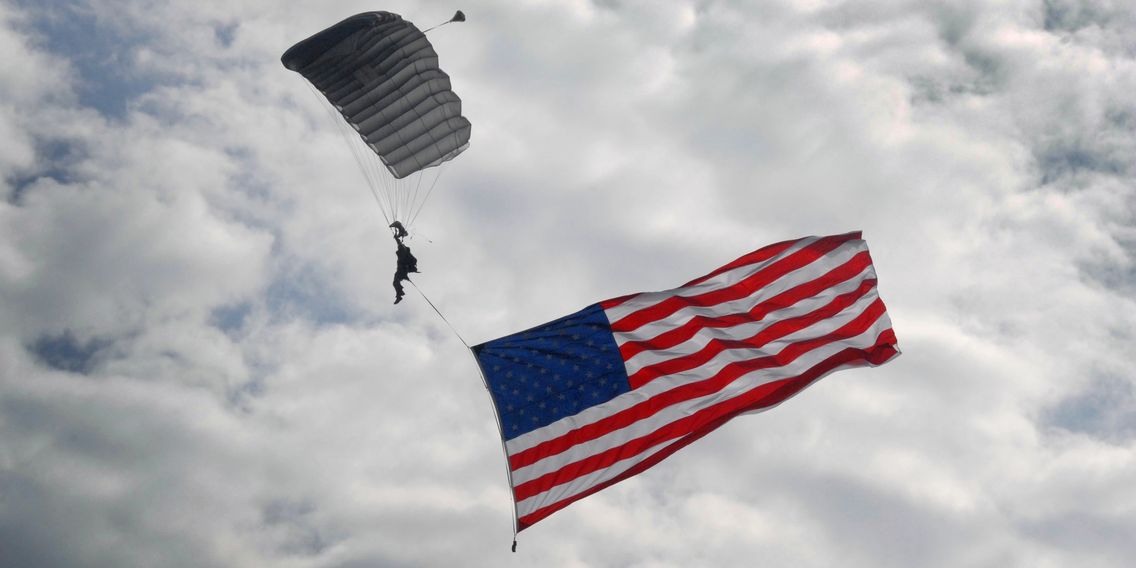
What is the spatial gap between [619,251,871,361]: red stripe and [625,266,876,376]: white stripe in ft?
0.18

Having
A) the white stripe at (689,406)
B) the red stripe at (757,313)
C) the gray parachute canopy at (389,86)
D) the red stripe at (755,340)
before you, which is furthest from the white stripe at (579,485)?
the gray parachute canopy at (389,86)

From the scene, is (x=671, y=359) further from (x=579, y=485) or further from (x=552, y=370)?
(x=579, y=485)

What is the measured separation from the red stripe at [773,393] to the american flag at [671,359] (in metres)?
0.02

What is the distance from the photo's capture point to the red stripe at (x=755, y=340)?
65.8 ft

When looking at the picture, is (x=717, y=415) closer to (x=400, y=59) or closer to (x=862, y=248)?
(x=862, y=248)

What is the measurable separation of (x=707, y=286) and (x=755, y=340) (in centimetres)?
122

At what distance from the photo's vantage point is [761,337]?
20.5 meters

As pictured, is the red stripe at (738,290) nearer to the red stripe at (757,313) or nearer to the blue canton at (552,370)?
the red stripe at (757,313)

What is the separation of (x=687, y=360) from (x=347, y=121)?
10.6 metres

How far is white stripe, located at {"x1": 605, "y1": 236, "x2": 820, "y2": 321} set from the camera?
20375 millimetres

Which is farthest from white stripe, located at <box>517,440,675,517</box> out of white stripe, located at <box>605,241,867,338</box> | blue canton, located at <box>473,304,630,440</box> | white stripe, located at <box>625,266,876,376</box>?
white stripe, located at <box>605,241,867,338</box>

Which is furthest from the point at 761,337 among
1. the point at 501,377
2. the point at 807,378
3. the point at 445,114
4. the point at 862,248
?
the point at 445,114

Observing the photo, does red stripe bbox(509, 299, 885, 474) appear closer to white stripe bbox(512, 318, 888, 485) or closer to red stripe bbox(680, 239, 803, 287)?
white stripe bbox(512, 318, 888, 485)

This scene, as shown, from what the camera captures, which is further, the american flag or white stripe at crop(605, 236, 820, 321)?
white stripe at crop(605, 236, 820, 321)
